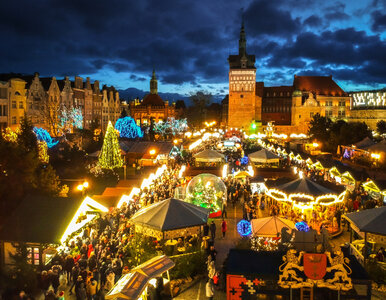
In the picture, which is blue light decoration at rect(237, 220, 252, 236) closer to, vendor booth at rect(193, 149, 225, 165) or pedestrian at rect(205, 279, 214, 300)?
pedestrian at rect(205, 279, 214, 300)

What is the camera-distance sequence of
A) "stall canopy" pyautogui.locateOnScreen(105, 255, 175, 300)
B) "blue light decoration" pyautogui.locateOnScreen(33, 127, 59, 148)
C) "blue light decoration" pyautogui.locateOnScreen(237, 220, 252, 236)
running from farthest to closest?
1. "blue light decoration" pyautogui.locateOnScreen(33, 127, 59, 148)
2. "blue light decoration" pyautogui.locateOnScreen(237, 220, 252, 236)
3. "stall canopy" pyautogui.locateOnScreen(105, 255, 175, 300)

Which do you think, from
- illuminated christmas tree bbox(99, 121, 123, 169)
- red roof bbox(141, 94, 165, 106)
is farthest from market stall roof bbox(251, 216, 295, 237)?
red roof bbox(141, 94, 165, 106)

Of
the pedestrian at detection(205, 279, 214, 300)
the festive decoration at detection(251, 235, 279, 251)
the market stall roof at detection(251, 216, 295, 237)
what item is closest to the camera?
the pedestrian at detection(205, 279, 214, 300)

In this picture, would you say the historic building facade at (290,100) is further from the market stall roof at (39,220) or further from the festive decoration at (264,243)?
the market stall roof at (39,220)

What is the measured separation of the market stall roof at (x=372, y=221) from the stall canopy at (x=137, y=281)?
5.63 metres

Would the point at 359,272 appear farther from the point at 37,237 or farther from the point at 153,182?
the point at 153,182

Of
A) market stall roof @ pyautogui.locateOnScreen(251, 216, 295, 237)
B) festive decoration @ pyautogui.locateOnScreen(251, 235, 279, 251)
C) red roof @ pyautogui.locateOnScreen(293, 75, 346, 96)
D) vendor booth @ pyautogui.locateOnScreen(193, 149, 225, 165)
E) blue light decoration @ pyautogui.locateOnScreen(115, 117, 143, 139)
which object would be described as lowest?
festive decoration @ pyautogui.locateOnScreen(251, 235, 279, 251)

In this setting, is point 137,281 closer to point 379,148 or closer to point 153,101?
point 379,148

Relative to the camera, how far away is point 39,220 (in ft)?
34.6

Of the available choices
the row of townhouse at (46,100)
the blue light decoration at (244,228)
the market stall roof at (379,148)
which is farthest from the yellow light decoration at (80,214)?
the market stall roof at (379,148)

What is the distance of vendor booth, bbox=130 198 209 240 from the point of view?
35.3ft

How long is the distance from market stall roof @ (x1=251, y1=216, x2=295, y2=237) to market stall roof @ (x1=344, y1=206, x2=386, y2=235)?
6.45ft

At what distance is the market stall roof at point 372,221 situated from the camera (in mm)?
10000

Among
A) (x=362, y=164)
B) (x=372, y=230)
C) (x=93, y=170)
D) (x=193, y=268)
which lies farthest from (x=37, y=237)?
(x=362, y=164)
